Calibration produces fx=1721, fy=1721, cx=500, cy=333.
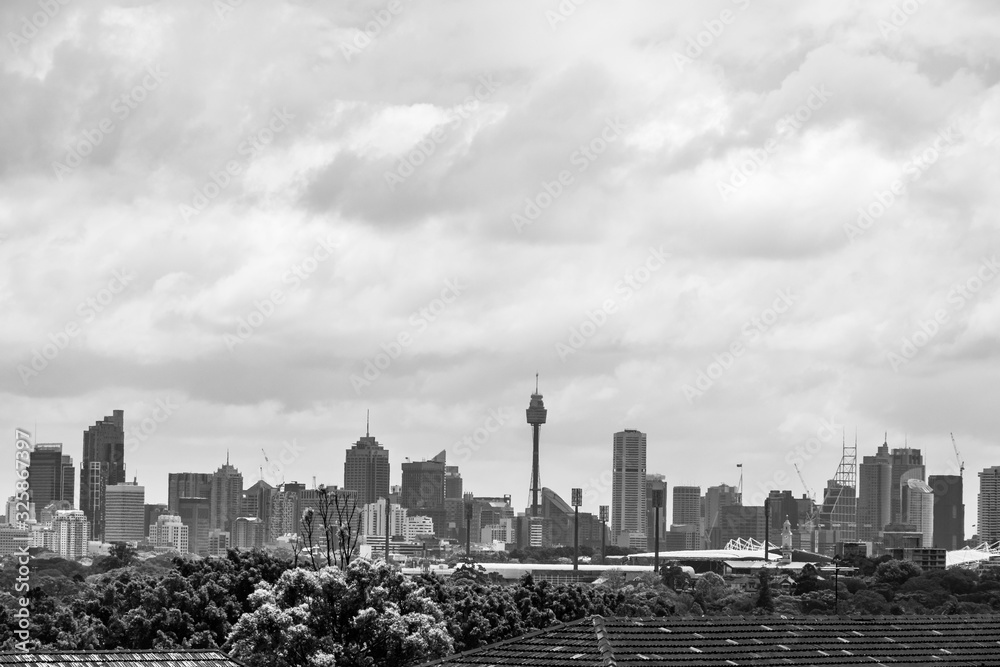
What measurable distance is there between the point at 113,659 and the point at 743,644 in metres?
17.4

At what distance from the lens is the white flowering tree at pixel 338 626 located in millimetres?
62344

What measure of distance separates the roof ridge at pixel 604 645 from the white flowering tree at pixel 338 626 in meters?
16.9

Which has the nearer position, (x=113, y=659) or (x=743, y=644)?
(x=743, y=644)

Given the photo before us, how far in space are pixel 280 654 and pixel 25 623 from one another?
14198 mm

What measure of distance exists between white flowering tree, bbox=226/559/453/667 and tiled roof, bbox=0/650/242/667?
11.2 m

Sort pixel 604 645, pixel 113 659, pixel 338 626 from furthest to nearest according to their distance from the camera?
pixel 338 626 < pixel 113 659 < pixel 604 645

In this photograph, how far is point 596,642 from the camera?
45688 mm

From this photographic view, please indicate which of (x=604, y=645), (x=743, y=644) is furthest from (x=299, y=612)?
(x=743, y=644)

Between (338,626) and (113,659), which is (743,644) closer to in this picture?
(113,659)

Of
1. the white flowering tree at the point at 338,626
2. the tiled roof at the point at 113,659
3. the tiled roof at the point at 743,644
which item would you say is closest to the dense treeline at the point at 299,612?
the white flowering tree at the point at 338,626

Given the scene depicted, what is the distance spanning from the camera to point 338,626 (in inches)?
2530

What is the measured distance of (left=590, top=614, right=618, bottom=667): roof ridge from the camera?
44.1 m

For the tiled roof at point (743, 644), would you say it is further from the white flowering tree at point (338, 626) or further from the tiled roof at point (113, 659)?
the white flowering tree at point (338, 626)

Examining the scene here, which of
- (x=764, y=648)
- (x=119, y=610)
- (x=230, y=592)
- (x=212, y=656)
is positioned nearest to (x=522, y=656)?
(x=764, y=648)
